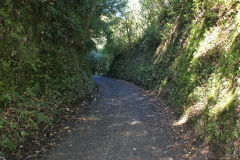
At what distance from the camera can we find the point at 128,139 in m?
5.05

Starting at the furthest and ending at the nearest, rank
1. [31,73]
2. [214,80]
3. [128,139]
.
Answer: [31,73], [214,80], [128,139]

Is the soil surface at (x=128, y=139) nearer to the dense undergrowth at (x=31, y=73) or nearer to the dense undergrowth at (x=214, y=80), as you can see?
the dense undergrowth at (x=214, y=80)

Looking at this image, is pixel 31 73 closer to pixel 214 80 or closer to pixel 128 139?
pixel 128 139

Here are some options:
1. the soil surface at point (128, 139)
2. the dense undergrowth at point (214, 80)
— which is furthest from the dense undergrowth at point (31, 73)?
the dense undergrowth at point (214, 80)

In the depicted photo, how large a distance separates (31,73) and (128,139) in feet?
A: 12.5

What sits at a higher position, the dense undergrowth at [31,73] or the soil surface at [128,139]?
the dense undergrowth at [31,73]

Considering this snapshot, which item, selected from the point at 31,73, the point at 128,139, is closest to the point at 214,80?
the point at 128,139

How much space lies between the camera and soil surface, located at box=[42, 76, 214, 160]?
4.21 metres

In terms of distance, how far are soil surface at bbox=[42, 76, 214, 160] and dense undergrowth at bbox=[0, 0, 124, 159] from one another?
921mm

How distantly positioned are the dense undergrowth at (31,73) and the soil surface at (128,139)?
921 millimetres

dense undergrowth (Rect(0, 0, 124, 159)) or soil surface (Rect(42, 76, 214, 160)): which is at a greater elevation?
dense undergrowth (Rect(0, 0, 124, 159))

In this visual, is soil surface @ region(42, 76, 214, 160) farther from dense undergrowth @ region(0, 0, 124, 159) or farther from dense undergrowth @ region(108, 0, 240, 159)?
dense undergrowth @ region(0, 0, 124, 159)

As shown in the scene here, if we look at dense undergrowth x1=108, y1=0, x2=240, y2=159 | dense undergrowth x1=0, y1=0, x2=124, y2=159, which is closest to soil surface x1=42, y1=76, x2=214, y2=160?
dense undergrowth x1=108, y1=0, x2=240, y2=159

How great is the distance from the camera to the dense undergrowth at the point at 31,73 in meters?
4.51
